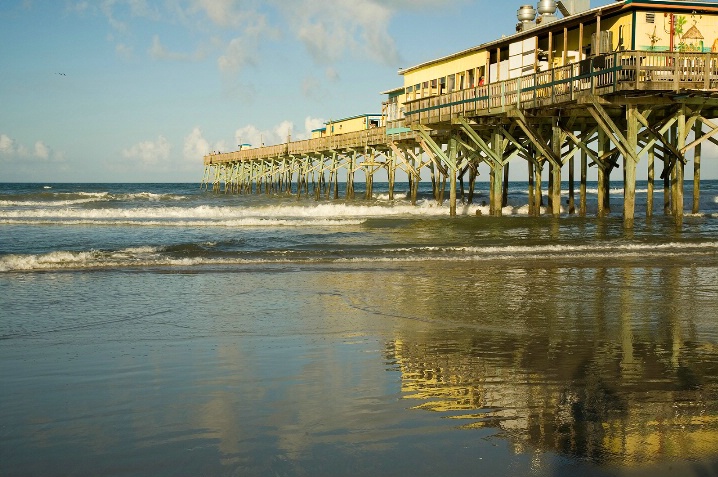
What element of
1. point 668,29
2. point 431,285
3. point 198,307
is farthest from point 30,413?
point 668,29

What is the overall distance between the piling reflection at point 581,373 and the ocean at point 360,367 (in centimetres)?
A: 3

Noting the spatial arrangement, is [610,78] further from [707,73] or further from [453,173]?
[453,173]

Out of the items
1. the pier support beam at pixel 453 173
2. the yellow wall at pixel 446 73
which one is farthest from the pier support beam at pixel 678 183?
the pier support beam at pixel 453 173

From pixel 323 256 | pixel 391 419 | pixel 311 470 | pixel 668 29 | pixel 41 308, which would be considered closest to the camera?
pixel 311 470

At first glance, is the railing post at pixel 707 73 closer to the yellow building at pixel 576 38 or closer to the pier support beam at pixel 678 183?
the yellow building at pixel 576 38

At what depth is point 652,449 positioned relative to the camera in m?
4.97

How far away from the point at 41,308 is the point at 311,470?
25.0 ft

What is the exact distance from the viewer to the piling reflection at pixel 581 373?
525 cm

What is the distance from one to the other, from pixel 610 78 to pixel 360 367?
1572cm

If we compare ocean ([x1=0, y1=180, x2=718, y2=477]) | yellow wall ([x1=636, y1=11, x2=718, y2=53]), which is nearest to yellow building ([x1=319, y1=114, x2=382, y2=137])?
yellow wall ([x1=636, y1=11, x2=718, y2=53])

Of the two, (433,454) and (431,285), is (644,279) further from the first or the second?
(433,454)

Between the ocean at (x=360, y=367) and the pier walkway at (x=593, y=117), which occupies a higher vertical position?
the pier walkway at (x=593, y=117)

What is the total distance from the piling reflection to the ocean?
25 mm

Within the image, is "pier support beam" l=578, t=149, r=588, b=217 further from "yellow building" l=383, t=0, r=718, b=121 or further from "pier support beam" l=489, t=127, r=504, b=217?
"yellow building" l=383, t=0, r=718, b=121
